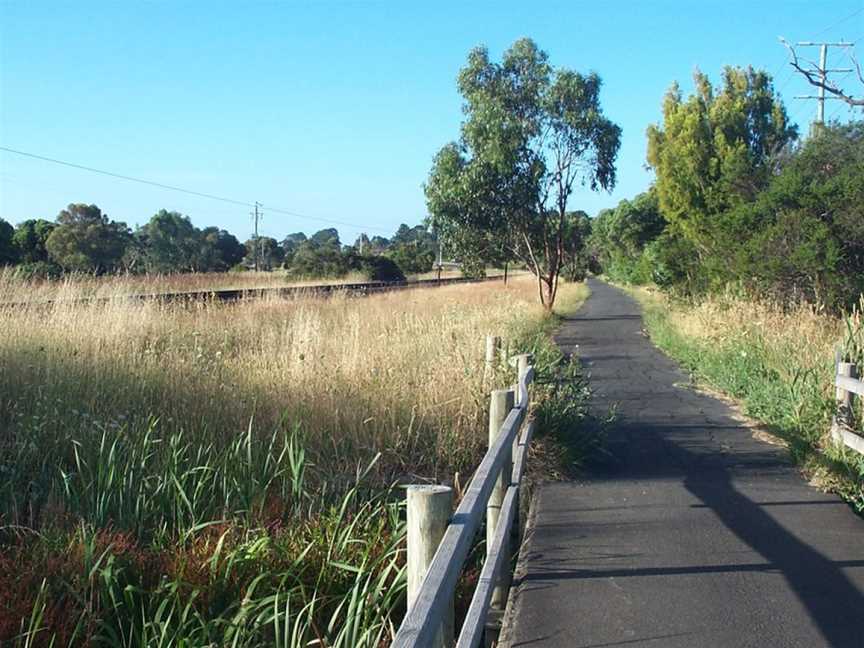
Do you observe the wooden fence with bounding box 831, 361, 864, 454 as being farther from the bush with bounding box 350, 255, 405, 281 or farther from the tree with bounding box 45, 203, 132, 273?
the bush with bounding box 350, 255, 405, 281

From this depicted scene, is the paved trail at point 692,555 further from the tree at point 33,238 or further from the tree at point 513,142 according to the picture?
the tree at point 33,238

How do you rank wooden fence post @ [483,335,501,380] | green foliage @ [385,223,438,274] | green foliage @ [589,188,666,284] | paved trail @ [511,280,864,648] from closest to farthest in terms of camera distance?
paved trail @ [511,280,864,648] → wooden fence post @ [483,335,501,380] → green foliage @ [589,188,666,284] → green foliage @ [385,223,438,274]

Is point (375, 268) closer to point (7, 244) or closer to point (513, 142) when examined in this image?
point (7, 244)

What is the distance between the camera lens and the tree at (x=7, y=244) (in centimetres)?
3636

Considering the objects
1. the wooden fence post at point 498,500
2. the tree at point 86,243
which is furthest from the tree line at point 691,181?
the tree at point 86,243

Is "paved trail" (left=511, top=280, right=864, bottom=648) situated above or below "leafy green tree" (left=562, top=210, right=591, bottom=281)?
below

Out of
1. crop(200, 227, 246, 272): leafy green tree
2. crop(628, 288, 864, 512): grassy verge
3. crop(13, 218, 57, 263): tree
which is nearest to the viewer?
crop(628, 288, 864, 512): grassy verge

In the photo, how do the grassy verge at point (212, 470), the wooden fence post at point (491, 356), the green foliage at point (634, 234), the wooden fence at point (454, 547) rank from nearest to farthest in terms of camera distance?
the wooden fence at point (454, 547)
the grassy verge at point (212, 470)
the wooden fence post at point (491, 356)
the green foliage at point (634, 234)

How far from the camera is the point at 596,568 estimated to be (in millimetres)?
5492

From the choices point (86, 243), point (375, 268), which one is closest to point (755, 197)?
point (86, 243)

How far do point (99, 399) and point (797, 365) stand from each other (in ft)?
25.7

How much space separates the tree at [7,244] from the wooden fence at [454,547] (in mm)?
35198

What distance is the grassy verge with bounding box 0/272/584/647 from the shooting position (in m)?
4.74

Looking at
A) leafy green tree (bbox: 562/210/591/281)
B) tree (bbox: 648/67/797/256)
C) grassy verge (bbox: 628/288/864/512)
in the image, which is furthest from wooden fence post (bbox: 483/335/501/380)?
leafy green tree (bbox: 562/210/591/281)
